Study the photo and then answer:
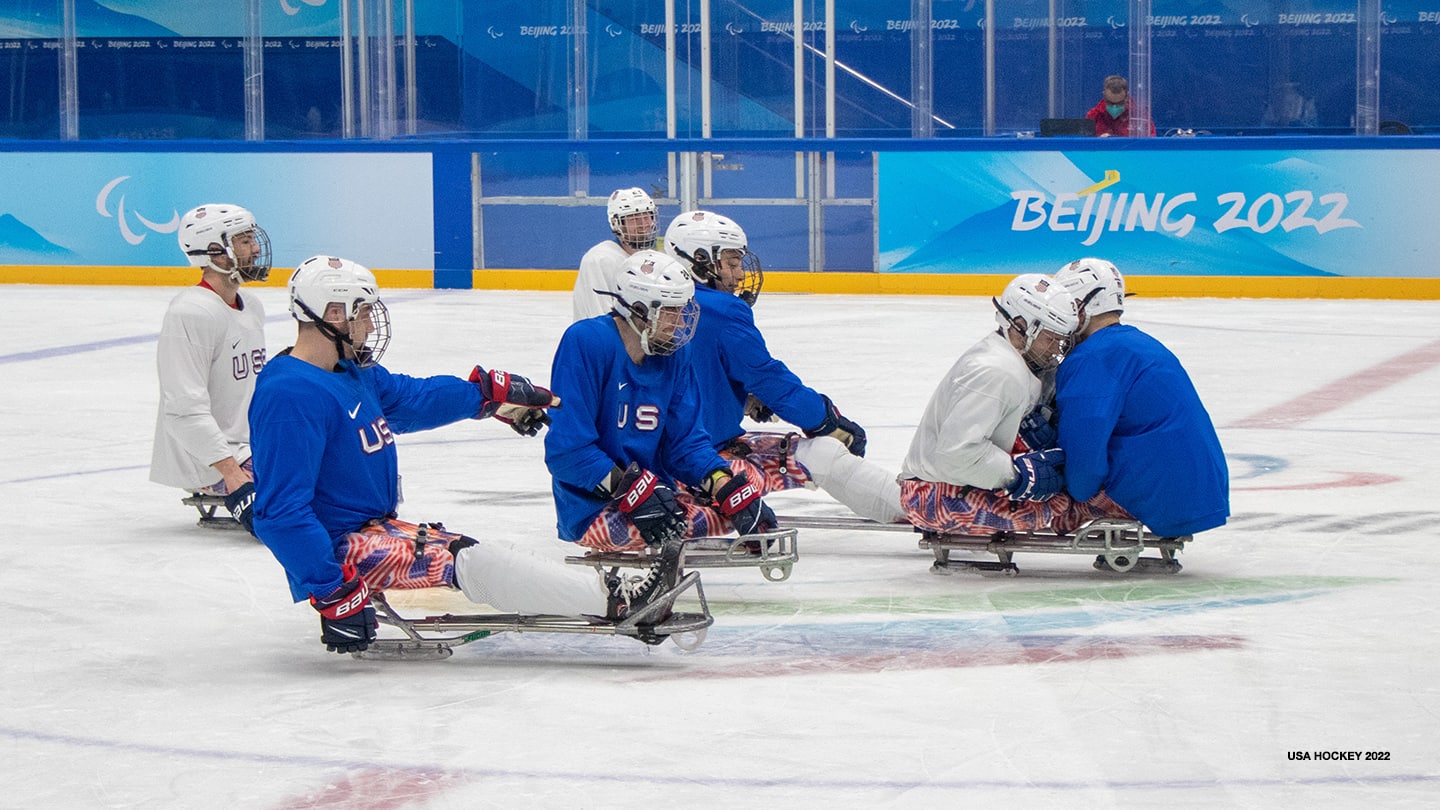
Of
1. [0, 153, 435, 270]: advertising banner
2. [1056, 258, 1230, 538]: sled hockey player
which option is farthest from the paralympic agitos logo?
[1056, 258, 1230, 538]: sled hockey player

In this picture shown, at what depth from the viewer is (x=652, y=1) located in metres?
17.0

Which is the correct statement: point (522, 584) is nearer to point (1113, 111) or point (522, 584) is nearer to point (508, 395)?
point (508, 395)

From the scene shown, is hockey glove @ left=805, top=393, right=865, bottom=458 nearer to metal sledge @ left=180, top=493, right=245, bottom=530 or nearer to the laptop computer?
metal sledge @ left=180, top=493, right=245, bottom=530

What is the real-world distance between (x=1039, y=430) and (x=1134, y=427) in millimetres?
329

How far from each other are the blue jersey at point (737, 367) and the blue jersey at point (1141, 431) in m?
0.94

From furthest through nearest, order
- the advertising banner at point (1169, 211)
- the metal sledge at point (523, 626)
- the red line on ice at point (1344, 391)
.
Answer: the advertising banner at point (1169, 211)
the red line on ice at point (1344, 391)
the metal sledge at point (523, 626)

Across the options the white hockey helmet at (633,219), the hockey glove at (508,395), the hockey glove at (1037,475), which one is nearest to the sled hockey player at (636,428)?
the hockey glove at (508,395)

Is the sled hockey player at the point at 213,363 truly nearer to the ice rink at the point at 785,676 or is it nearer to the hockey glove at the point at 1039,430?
the ice rink at the point at 785,676

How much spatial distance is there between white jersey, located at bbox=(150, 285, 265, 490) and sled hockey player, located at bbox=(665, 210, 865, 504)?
173cm

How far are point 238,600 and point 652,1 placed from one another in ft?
40.0

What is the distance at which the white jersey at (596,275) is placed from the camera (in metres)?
7.34

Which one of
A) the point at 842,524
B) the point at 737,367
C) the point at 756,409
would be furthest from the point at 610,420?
the point at 842,524

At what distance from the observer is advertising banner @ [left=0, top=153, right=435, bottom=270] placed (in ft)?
54.7

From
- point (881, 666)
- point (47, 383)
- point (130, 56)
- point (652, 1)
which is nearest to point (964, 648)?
point (881, 666)
